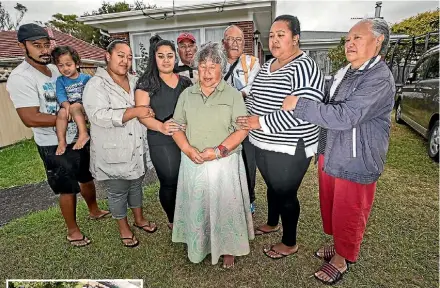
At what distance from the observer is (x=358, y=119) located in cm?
163

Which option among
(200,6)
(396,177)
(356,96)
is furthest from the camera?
(200,6)

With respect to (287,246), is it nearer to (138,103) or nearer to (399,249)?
(399,249)

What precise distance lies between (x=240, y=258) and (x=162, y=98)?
1437 millimetres

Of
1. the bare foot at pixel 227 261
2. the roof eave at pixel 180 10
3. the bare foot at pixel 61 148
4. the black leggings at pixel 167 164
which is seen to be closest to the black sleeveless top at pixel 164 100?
the black leggings at pixel 167 164

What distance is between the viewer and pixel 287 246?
2367mm

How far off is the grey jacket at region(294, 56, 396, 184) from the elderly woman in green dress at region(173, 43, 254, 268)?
481 millimetres

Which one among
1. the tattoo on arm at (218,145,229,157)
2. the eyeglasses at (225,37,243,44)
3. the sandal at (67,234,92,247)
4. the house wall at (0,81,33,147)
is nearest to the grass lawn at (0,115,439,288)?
the sandal at (67,234,92,247)

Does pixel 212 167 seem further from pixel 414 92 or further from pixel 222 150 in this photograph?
pixel 414 92

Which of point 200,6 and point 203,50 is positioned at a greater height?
point 200,6

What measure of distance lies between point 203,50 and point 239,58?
2.33 feet

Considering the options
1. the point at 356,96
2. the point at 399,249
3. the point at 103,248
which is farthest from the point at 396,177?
the point at 103,248

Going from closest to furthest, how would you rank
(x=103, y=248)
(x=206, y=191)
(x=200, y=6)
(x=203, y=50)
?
(x=203, y=50), (x=206, y=191), (x=103, y=248), (x=200, y=6)

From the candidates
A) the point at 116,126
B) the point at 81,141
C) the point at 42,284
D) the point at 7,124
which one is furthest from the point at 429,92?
the point at 7,124

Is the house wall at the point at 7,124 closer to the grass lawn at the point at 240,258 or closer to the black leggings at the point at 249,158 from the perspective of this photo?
the grass lawn at the point at 240,258
